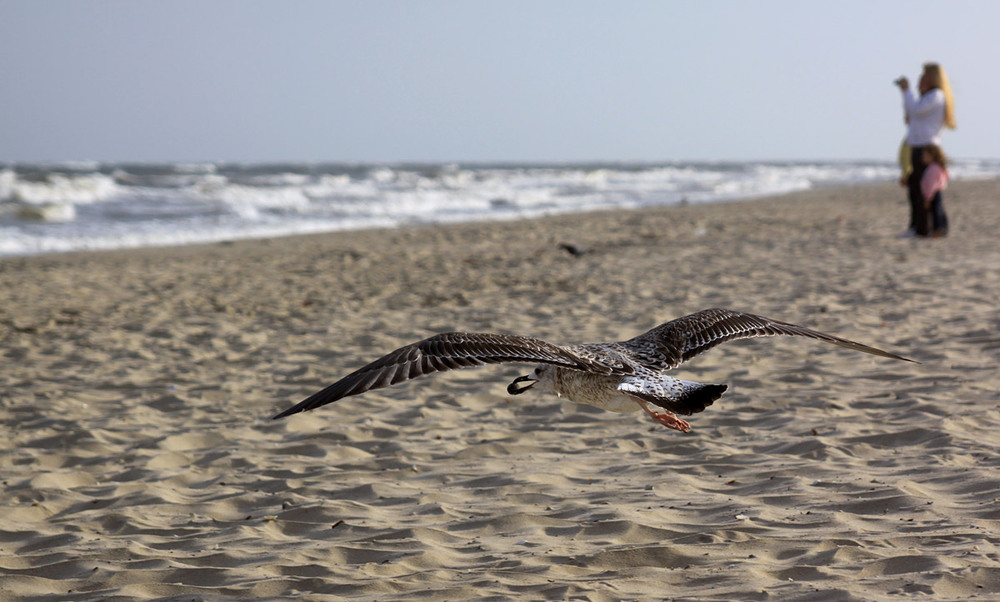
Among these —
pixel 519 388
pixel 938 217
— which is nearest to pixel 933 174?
pixel 938 217

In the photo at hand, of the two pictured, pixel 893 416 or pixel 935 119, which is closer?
pixel 893 416

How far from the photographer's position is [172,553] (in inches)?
155

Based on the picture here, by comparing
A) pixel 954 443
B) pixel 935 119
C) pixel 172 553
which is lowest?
pixel 172 553

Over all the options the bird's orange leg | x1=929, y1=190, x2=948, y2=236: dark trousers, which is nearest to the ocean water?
x1=929, y1=190, x2=948, y2=236: dark trousers

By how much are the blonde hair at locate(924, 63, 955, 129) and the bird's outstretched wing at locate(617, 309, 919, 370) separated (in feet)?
29.6

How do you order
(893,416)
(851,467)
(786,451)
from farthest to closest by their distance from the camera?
(893,416) < (786,451) < (851,467)

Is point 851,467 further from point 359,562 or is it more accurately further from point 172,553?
point 172,553

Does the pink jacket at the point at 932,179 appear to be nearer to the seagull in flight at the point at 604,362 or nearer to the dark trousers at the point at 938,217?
the dark trousers at the point at 938,217

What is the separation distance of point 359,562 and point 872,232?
12988 mm

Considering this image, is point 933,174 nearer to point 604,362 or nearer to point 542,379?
point 542,379

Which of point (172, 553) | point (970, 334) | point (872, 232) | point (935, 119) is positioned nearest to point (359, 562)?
point (172, 553)

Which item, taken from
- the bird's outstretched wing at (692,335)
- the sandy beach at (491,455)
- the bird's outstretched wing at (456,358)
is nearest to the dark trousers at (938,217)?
the sandy beach at (491,455)

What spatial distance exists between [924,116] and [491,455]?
9.82 m

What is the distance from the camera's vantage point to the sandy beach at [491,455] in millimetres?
3578
